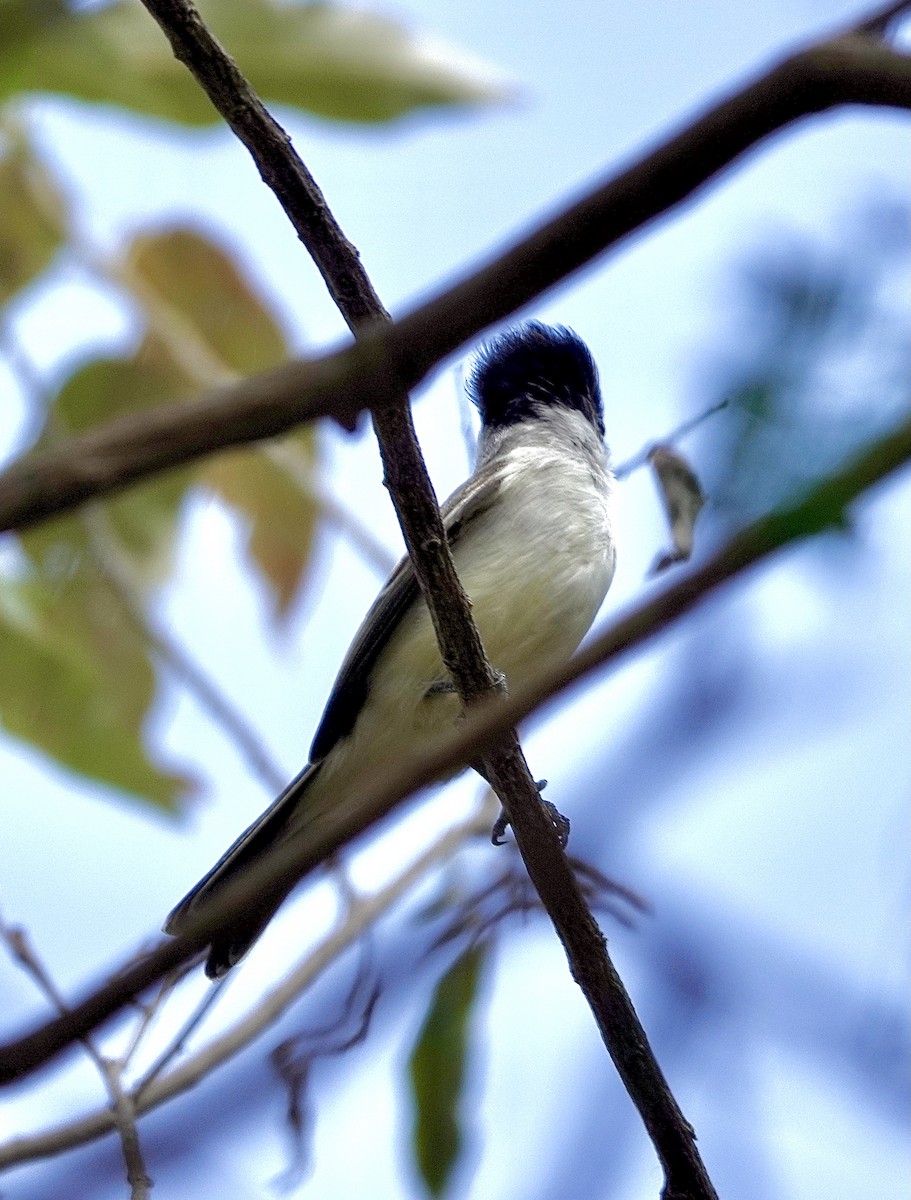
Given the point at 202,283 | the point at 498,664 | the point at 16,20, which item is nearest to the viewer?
the point at 16,20

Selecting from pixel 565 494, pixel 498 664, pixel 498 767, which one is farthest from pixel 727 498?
pixel 565 494

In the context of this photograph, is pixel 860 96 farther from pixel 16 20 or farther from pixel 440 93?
pixel 440 93

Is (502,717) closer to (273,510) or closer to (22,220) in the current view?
(273,510)

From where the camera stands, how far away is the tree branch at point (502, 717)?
925 mm

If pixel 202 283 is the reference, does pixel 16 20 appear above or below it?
below

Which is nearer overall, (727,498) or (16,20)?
(727,498)

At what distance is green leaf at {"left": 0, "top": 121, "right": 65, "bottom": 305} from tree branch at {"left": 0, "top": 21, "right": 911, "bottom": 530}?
15.1ft

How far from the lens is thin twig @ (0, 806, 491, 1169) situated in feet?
11.2

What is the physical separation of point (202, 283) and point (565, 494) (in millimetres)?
1868

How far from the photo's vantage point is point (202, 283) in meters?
5.45

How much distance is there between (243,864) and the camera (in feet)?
12.6

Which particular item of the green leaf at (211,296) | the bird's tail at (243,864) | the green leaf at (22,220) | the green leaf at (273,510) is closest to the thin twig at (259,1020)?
the bird's tail at (243,864)

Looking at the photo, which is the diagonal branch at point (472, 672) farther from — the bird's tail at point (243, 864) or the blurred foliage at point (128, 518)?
the blurred foliage at point (128, 518)

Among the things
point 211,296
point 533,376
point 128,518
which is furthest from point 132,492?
point 533,376
